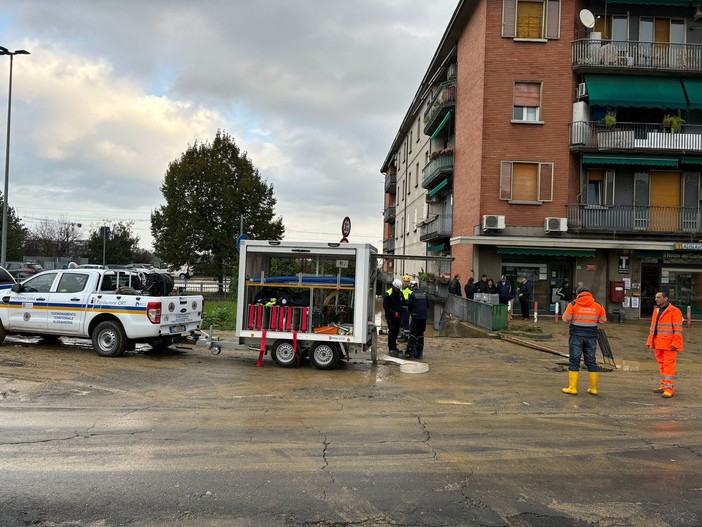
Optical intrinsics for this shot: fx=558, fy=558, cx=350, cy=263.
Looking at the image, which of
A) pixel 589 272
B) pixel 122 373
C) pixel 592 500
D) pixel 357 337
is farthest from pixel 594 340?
pixel 589 272

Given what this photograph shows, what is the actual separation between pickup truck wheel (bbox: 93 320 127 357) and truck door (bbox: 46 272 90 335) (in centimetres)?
45

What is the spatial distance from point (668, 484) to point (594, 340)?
4344 millimetres

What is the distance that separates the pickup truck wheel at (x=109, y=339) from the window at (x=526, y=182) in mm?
16938

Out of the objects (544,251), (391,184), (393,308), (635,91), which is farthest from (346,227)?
(391,184)

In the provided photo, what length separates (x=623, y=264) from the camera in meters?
23.7

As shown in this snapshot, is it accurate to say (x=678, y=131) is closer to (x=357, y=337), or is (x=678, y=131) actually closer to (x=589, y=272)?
(x=589, y=272)

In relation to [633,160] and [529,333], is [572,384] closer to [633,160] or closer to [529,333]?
[529,333]

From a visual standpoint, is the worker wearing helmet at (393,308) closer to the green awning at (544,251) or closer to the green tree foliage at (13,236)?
the green awning at (544,251)

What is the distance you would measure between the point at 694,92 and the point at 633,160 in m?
3.77

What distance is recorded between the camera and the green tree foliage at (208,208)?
4025 cm

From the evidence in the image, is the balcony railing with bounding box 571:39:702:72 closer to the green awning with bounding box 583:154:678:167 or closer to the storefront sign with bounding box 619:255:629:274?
the green awning with bounding box 583:154:678:167

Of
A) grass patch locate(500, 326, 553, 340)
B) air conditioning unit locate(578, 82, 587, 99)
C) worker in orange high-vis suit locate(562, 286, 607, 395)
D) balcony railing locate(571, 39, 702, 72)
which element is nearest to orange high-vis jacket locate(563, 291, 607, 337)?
worker in orange high-vis suit locate(562, 286, 607, 395)

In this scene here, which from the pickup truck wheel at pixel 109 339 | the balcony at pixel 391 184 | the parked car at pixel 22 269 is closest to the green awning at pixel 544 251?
the pickup truck wheel at pixel 109 339

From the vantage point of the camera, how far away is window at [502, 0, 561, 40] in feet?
76.4
